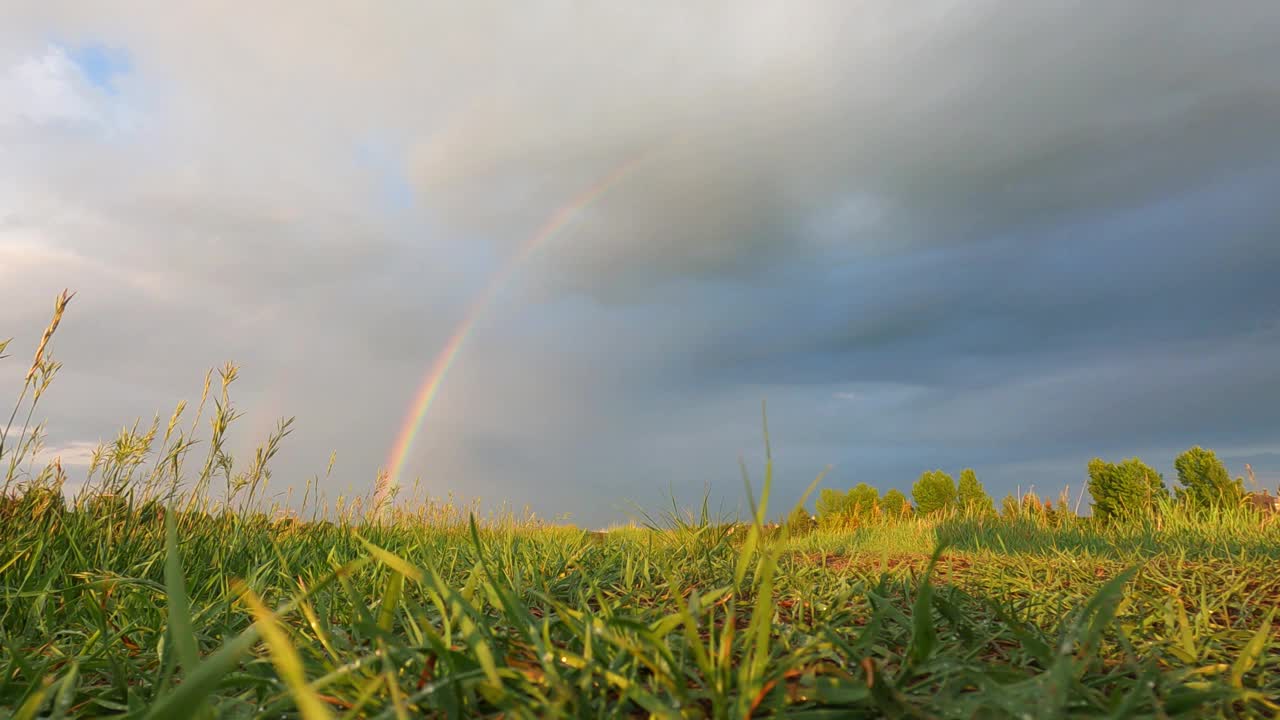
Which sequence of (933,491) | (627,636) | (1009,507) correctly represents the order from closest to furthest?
(627,636) < (1009,507) < (933,491)

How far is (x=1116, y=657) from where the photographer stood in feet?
6.12

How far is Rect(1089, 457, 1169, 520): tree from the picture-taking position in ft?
46.1

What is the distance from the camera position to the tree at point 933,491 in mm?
21844

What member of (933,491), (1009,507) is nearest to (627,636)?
(1009,507)

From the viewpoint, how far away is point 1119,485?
48.5 ft

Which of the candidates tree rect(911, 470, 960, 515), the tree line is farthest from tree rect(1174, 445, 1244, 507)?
tree rect(911, 470, 960, 515)

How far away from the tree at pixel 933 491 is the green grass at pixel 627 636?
18804 mm

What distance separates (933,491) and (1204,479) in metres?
9.05

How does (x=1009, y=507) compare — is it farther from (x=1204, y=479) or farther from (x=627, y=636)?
(x=627, y=636)

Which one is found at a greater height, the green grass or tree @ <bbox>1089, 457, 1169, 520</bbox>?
tree @ <bbox>1089, 457, 1169, 520</bbox>

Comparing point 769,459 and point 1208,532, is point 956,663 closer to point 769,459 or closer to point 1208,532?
point 769,459

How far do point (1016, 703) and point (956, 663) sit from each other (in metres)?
0.32

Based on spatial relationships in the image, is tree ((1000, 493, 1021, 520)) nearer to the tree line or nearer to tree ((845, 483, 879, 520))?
the tree line

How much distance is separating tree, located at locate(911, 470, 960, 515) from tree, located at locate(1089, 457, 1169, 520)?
645 centimetres
